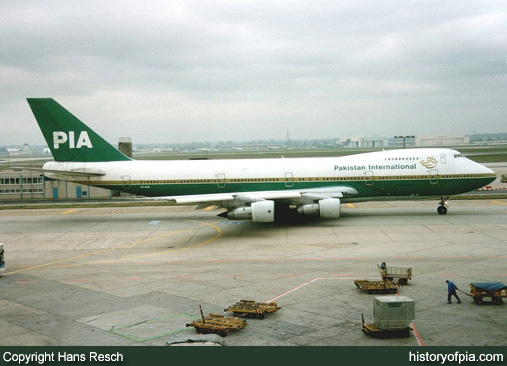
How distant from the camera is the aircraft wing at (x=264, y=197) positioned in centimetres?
3307

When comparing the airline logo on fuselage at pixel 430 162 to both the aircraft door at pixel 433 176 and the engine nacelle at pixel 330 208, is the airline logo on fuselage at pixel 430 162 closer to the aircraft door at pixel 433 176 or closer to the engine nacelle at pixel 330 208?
the aircraft door at pixel 433 176

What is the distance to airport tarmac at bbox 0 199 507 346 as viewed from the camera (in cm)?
1544

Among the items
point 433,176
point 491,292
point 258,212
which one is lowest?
point 491,292

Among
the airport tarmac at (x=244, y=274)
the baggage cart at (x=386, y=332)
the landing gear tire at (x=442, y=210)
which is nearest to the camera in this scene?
the baggage cart at (x=386, y=332)

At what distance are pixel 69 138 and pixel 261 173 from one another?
15837mm

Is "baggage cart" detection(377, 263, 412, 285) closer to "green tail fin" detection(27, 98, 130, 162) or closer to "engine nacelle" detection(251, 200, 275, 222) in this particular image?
"engine nacelle" detection(251, 200, 275, 222)

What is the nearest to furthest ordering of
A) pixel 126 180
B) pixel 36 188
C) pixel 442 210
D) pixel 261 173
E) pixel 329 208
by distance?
pixel 329 208, pixel 261 173, pixel 442 210, pixel 126 180, pixel 36 188

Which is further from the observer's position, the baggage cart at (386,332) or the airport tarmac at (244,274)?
the airport tarmac at (244,274)

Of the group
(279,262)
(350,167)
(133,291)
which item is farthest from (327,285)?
(350,167)

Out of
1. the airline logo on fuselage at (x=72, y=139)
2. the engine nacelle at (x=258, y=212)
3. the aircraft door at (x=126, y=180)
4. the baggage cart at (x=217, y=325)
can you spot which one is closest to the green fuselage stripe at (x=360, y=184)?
the aircraft door at (x=126, y=180)

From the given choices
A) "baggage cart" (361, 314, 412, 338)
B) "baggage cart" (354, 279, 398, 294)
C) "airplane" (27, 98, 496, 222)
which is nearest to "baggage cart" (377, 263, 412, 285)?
"baggage cart" (354, 279, 398, 294)

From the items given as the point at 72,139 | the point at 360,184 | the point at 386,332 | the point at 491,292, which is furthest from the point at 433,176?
the point at 72,139

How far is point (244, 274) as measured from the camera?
22.7 metres

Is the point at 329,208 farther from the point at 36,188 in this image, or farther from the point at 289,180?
the point at 36,188
